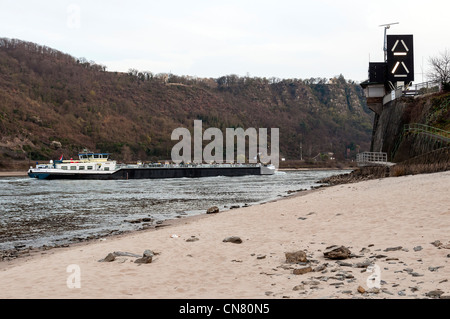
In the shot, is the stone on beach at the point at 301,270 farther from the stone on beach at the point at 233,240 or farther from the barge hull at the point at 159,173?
the barge hull at the point at 159,173

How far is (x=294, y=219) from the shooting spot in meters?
14.7

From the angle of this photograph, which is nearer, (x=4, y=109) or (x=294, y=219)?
(x=294, y=219)

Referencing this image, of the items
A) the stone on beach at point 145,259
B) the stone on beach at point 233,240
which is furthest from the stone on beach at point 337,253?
the stone on beach at point 145,259

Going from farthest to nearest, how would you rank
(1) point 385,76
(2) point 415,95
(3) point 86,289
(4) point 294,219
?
(1) point 385,76 → (2) point 415,95 → (4) point 294,219 → (3) point 86,289

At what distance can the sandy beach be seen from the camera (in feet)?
23.1

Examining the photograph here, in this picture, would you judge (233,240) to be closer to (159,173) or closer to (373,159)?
(373,159)

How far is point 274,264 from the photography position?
887 cm

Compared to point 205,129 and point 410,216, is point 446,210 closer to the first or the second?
point 410,216

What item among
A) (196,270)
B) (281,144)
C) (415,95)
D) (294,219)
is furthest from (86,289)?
(281,144)

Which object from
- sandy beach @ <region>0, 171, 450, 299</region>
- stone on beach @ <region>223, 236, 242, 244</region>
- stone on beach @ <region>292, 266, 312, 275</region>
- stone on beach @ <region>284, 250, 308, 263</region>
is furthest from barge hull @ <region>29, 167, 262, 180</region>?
stone on beach @ <region>292, 266, 312, 275</region>

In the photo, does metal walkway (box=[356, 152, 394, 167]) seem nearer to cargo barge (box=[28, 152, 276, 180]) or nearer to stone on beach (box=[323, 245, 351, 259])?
stone on beach (box=[323, 245, 351, 259])

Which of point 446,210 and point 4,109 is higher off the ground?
point 4,109

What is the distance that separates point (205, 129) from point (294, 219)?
6970 inches

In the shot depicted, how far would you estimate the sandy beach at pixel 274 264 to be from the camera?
277 inches
